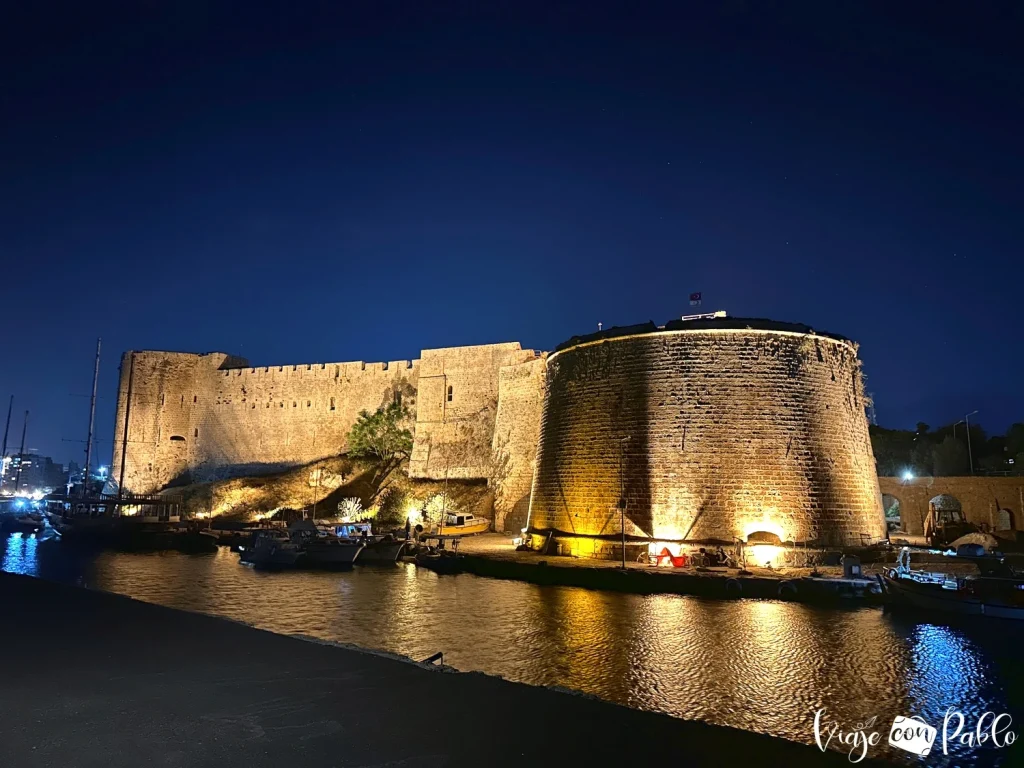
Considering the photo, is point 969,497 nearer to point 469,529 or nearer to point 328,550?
point 469,529

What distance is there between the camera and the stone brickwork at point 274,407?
34.7 metres

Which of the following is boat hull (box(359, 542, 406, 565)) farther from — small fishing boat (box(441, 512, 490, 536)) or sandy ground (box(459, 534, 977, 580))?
small fishing boat (box(441, 512, 490, 536))

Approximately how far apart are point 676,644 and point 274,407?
33878 mm

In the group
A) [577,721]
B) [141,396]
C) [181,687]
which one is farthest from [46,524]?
[577,721]

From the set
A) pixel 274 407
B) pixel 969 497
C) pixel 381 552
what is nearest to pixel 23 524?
pixel 274 407

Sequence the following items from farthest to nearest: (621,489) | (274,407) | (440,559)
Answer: (274,407) → (440,559) → (621,489)

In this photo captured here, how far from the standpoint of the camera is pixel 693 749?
4.50m

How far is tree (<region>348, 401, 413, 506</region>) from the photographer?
37000mm

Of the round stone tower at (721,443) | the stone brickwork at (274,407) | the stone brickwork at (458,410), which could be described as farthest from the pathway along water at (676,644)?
the stone brickwork at (274,407)

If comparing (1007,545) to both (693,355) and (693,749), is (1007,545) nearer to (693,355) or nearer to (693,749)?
(693,355)

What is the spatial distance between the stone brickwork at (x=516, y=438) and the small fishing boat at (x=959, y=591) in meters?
15.6

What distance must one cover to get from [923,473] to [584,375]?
32.0m

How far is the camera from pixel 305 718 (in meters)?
4.93

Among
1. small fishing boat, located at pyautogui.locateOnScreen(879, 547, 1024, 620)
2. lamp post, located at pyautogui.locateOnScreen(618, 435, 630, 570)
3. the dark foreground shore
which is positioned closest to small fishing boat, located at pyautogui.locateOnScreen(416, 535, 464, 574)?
lamp post, located at pyautogui.locateOnScreen(618, 435, 630, 570)
